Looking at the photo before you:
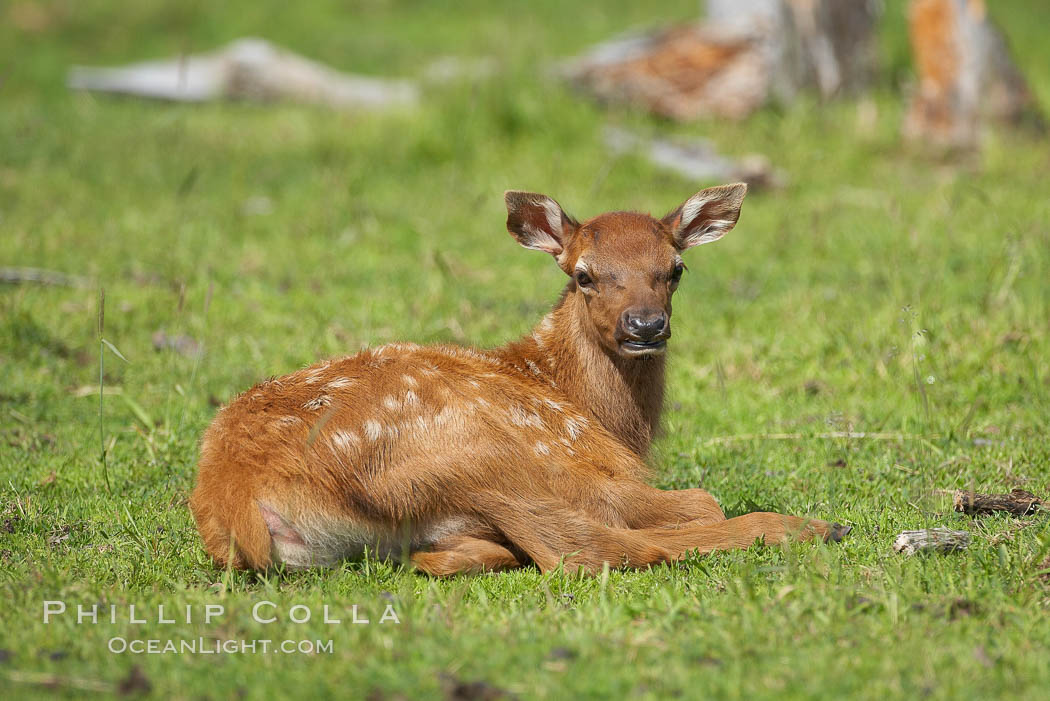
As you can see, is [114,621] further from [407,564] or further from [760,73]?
[760,73]

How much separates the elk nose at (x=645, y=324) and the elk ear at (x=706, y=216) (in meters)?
0.77

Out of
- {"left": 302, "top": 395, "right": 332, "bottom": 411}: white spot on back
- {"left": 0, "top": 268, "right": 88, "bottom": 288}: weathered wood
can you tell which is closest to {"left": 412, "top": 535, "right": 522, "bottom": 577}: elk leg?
{"left": 302, "top": 395, "right": 332, "bottom": 411}: white spot on back

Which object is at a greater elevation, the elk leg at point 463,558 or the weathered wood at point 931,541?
the weathered wood at point 931,541

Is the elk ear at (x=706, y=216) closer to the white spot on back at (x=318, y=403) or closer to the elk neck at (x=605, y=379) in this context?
the elk neck at (x=605, y=379)

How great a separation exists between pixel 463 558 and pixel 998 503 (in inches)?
91.5

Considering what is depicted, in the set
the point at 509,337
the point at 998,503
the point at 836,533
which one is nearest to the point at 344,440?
the point at 836,533

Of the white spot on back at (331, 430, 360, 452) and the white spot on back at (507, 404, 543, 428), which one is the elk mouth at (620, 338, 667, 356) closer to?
the white spot on back at (507, 404, 543, 428)

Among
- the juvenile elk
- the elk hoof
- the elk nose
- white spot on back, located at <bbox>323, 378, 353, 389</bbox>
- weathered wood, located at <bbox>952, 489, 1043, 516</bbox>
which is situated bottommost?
the elk hoof

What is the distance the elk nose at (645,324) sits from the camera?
16.4ft

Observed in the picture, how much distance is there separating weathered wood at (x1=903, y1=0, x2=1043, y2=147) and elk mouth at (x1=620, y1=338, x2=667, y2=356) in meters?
7.91

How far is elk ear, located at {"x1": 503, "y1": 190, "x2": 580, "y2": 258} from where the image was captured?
5598 mm

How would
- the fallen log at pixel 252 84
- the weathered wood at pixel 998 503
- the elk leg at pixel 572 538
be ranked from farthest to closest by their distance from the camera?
the fallen log at pixel 252 84 → the weathered wood at pixel 998 503 → the elk leg at pixel 572 538

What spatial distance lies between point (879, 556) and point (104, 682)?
2.87 m

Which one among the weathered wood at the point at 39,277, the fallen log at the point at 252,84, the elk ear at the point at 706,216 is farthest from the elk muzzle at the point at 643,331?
the fallen log at the point at 252,84
